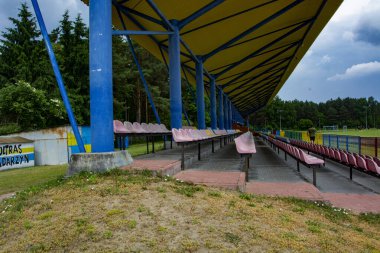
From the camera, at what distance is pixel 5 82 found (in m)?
35.5

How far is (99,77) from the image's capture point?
5477 millimetres

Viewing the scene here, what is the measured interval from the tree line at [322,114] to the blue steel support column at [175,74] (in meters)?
145

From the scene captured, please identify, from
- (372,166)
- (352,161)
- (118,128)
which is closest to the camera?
(372,166)

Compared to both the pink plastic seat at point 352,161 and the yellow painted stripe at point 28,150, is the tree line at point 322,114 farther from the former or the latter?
the pink plastic seat at point 352,161

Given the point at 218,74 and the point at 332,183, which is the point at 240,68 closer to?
the point at 218,74

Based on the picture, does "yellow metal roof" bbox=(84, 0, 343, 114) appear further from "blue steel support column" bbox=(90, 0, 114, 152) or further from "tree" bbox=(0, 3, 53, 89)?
"tree" bbox=(0, 3, 53, 89)

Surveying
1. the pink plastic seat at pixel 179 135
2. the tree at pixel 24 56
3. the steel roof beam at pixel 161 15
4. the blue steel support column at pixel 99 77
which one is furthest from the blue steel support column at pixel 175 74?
the tree at pixel 24 56

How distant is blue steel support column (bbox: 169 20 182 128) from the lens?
1166cm

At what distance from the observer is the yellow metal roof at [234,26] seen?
11758 millimetres

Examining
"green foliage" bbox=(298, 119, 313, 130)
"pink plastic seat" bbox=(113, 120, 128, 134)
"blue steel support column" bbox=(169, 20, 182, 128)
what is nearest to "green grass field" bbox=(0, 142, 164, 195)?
"pink plastic seat" bbox=(113, 120, 128, 134)

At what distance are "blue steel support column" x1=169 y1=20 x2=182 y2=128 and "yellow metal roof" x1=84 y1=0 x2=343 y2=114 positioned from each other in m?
0.82

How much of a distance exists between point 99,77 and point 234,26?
1085 cm

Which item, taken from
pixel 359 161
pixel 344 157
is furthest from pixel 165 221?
pixel 344 157

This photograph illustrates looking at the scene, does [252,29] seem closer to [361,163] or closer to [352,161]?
[352,161]
